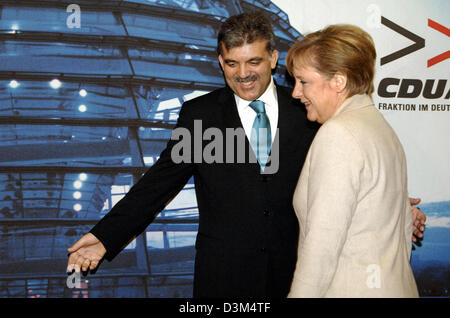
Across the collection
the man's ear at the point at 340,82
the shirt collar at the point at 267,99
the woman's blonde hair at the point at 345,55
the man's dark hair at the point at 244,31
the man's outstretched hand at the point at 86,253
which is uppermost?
the man's dark hair at the point at 244,31

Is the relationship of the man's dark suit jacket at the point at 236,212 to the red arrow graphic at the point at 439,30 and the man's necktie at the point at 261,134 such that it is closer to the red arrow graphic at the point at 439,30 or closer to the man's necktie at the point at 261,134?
the man's necktie at the point at 261,134

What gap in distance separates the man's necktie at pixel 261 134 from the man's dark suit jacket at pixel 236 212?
6 centimetres

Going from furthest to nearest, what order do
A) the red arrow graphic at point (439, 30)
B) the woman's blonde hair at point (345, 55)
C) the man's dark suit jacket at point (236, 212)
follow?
the red arrow graphic at point (439, 30) < the man's dark suit jacket at point (236, 212) < the woman's blonde hair at point (345, 55)

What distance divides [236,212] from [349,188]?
944 millimetres

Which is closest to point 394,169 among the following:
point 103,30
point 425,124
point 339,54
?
point 339,54

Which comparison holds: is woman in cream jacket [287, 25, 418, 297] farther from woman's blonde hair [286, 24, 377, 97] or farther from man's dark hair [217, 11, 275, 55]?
man's dark hair [217, 11, 275, 55]

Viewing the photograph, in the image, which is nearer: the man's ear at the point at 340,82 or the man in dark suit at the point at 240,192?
the man's ear at the point at 340,82

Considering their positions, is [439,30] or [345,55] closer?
[345,55]

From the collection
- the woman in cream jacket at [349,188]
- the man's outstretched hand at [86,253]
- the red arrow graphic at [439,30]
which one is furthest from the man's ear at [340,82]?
the red arrow graphic at [439,30]

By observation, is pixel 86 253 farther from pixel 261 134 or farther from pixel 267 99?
pixel 267 99

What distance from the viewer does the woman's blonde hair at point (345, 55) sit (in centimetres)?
157

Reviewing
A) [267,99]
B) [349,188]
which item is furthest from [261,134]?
[349,188]

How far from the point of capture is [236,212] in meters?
2.26

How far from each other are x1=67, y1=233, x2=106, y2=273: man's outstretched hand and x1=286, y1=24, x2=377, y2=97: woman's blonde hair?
1.42m
